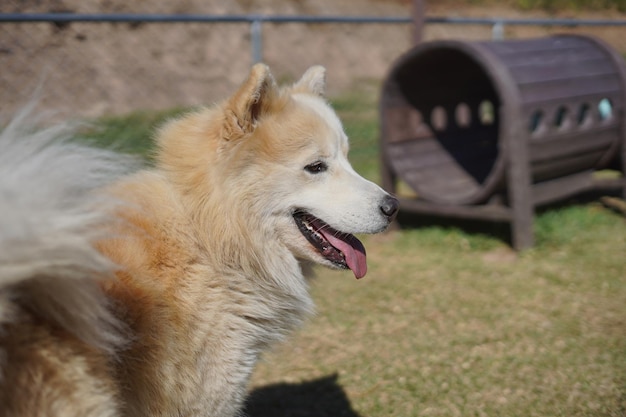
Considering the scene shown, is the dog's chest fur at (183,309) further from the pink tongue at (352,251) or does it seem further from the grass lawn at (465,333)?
the grass lawn at (465,333)

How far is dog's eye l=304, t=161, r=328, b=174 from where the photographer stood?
2721 millimetres

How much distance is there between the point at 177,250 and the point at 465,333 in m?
2.47

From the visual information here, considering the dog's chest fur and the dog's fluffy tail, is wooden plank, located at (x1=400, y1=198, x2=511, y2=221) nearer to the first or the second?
the dog's chest fur

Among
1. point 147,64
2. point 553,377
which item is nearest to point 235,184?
point 553,377

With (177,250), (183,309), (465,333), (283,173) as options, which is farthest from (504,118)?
(183,309)

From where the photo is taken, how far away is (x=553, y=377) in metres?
3.63

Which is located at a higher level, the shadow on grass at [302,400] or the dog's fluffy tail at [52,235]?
the dog's fluffy tail at [52,235]

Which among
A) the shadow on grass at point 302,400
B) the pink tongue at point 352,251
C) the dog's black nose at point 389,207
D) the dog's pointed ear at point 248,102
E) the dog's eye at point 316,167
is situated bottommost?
the shadow on grass at point 302,400

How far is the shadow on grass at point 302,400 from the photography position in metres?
3.48

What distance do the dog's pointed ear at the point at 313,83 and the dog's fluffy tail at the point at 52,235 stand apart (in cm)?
140

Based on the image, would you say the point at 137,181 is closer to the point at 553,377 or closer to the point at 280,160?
the point at 280,160

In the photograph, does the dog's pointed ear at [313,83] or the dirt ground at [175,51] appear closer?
the dog's pointed ear at [313,83]

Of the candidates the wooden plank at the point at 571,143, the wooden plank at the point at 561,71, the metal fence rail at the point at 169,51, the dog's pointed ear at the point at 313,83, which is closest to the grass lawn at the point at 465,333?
the wooden plank at the point at 571,143

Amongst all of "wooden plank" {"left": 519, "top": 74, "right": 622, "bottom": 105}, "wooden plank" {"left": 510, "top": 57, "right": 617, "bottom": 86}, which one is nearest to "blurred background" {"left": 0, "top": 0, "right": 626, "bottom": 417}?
"wooden plank" {"left": 519, "top": 74, "right": 622, "bottom": 105}
